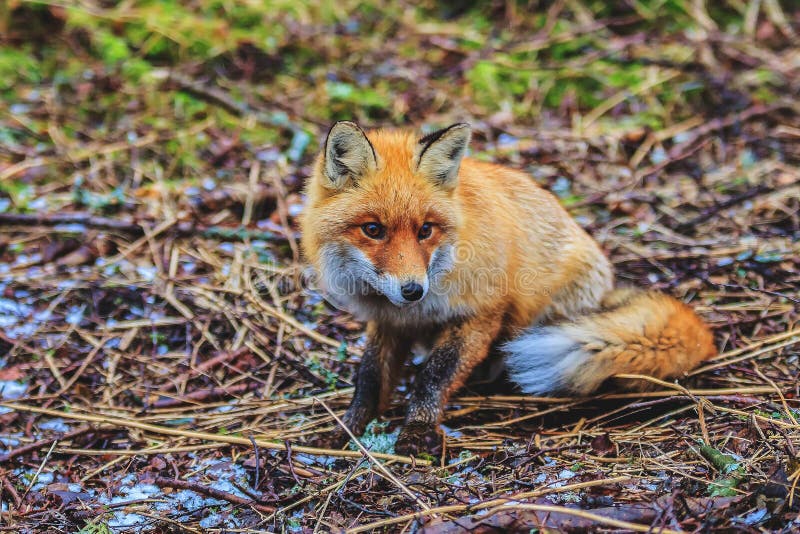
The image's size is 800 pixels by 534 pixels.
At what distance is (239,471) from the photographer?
11.5 ft

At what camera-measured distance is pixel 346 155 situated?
3.54 meters

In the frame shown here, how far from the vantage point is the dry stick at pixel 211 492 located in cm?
309

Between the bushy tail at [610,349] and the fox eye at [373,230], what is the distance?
106 centimetres

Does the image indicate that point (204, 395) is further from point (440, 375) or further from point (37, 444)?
point (440, 375)

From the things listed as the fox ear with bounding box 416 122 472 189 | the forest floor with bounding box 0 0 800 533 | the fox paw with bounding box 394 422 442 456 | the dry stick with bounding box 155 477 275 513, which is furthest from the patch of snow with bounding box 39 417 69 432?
the fox ear with bounding box 416 122 472 189

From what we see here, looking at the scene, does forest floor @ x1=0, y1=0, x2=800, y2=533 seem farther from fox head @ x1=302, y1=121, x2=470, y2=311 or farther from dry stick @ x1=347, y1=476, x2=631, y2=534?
fox head @ x1=302, y1=121, x2=470, y2=311

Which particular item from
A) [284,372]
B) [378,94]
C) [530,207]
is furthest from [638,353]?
[378,94]

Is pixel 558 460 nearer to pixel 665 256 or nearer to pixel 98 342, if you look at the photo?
pixel 665 256

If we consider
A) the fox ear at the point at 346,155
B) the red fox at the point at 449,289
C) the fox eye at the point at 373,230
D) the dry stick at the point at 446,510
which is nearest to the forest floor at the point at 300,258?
the dry stick at the point at 446,510

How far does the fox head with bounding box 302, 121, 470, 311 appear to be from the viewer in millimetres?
3404

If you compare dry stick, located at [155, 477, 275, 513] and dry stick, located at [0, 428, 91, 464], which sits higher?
dry stick, located at [155, 477, 275, 513]

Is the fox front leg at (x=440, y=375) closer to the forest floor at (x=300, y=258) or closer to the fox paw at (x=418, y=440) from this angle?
the fox paw at (x=418, y=440)

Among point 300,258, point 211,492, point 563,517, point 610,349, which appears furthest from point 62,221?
point 563,517

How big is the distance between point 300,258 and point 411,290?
2311 mm
